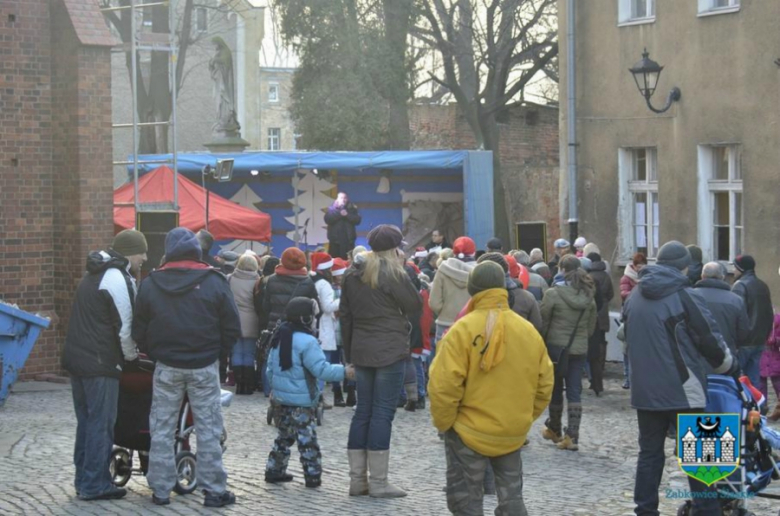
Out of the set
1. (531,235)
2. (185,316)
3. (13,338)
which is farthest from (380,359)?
(531,235)

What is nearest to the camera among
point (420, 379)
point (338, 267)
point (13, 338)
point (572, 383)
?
point (572, 383)

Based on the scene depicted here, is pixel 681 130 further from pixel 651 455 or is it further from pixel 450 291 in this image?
pixel 651 455

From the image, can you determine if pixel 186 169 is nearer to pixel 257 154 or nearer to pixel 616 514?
pixel 257 154

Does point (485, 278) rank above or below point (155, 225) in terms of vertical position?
below

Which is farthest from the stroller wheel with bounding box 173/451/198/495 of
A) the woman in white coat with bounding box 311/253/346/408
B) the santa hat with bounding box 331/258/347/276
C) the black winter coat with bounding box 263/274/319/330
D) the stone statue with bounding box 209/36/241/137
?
the stone statue with bounding box 209/36/241/137

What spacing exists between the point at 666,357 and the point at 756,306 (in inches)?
250

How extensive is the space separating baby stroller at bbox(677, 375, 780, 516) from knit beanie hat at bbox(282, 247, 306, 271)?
6475 millimetres

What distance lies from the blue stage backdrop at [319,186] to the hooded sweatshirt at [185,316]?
16.5m

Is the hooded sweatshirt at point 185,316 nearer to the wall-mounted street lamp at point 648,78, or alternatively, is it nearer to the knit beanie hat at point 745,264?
the knit beanie hat at point 745,264

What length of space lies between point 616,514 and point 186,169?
18.1 meters

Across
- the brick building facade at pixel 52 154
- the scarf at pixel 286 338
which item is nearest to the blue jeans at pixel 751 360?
the scarf at pixel 286 338

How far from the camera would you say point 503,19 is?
35625 mm

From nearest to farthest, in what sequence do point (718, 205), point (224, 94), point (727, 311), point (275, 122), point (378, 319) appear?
point (378, 319), point (727, 311), point (718, 205), point (224, 94), point (275, 122)

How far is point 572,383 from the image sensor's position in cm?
1278
